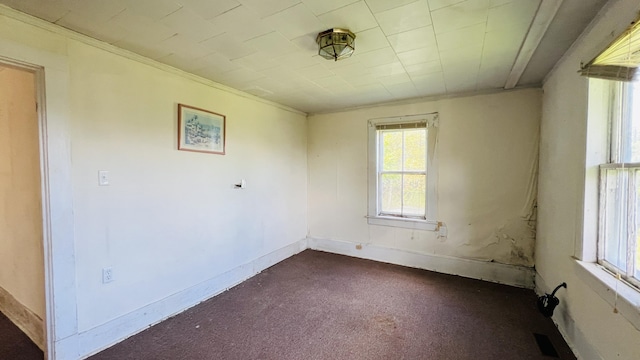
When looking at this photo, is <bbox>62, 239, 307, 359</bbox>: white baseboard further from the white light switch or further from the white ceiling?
the white ceiling

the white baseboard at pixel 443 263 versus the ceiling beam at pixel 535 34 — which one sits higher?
the ceiling beam at pixel 535 34

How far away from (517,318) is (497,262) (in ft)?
2.88

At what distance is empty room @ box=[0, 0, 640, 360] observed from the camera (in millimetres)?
1589

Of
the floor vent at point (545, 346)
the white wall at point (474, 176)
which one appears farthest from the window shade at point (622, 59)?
the floor vent at point (545, 346)

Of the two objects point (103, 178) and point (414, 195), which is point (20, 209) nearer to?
point (103, 178)

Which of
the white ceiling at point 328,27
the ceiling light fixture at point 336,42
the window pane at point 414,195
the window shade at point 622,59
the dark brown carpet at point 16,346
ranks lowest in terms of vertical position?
the dark brown carpet at point 16,346

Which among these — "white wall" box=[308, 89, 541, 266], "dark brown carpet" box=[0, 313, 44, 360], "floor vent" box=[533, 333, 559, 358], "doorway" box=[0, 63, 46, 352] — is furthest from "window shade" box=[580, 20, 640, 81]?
"dark brown carpet" box=[0, 313, 44, 360]

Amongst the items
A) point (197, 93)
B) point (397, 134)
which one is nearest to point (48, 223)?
point (197, 93)

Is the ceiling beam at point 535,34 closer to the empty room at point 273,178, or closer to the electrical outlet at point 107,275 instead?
the empty room at point 273,178

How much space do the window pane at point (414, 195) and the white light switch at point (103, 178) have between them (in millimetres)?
3273

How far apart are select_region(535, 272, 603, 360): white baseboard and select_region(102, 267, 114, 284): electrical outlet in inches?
A: 132

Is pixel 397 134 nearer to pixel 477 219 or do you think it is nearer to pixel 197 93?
pixel 477 219

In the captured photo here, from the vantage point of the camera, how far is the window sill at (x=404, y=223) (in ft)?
11.2

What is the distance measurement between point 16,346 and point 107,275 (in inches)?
32.6
